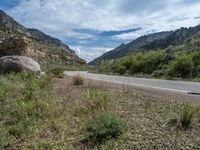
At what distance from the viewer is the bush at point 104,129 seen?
7.49m

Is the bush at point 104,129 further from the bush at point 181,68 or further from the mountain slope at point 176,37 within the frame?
the mountain slope at point 176,37

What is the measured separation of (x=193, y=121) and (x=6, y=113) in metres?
4.44

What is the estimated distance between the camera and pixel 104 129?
24.7ft

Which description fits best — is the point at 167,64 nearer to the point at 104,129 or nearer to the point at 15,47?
the point at 15,47

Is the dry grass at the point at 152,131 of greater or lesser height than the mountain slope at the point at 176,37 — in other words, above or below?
below

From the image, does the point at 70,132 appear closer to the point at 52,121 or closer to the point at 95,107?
the point at 52,121

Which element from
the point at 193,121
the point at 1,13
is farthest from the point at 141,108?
the point at 1,13

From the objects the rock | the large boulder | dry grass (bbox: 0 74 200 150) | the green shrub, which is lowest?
dry grass (bbox: 0 74 200 150)

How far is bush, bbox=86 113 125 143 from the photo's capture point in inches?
295

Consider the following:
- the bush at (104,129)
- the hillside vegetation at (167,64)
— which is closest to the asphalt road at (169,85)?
the hillside vegetation at (167,64)

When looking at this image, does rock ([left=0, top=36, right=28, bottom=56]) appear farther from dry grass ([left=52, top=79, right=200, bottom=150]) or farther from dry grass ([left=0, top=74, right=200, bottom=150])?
dry grass ([left=52, top=79, right=200, bottom=150])

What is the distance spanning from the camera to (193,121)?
804 centimetres

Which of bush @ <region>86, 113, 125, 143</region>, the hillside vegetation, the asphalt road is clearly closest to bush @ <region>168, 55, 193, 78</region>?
the hillside vegetation

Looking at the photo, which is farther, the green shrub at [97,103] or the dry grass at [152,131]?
the green shrub at [97,103]
